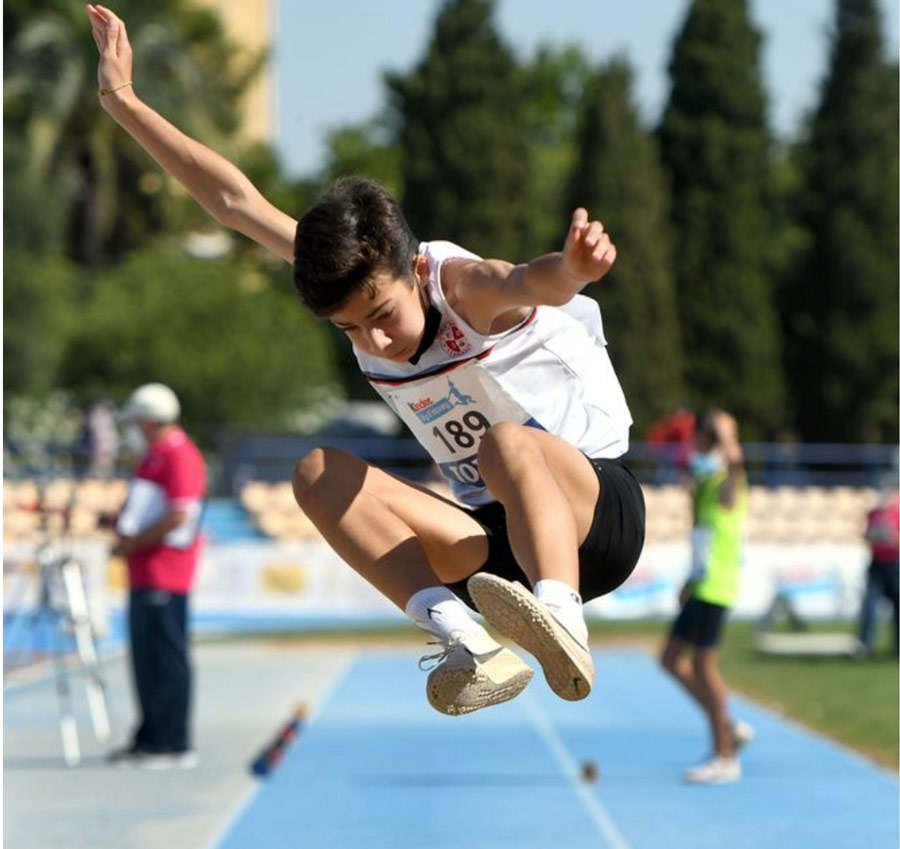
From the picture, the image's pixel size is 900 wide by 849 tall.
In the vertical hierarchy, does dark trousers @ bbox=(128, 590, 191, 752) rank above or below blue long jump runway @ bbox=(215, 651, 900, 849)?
above

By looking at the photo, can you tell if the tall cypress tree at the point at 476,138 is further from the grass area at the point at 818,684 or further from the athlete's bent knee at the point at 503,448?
the athlete's bent knee at the point at 503,448

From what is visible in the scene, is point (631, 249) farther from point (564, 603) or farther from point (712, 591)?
point (564, 603)

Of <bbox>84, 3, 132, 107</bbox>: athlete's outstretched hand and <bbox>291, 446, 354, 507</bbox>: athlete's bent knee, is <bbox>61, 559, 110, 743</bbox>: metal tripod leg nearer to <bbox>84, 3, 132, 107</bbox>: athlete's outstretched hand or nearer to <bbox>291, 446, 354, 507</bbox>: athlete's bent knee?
<bbox>84, 3, 132, 107</bbox>: athlete's outstretched hand

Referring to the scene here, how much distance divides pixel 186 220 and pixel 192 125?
380 cm

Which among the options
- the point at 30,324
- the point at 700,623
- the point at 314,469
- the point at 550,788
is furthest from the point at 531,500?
the point at 30,324

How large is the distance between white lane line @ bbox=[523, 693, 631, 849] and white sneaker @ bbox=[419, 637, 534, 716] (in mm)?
3619

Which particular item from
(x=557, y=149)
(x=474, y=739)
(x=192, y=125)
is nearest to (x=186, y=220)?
(x=192, y=125)

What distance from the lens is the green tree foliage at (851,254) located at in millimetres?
41750

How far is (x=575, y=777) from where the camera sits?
33.6 ft

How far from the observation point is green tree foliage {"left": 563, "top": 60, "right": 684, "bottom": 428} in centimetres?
3809

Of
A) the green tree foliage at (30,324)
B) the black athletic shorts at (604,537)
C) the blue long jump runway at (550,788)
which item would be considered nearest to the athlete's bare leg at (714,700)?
the blue long jump runway at (550,788)

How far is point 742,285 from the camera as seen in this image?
41.3m

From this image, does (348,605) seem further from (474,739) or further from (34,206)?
(34,206)

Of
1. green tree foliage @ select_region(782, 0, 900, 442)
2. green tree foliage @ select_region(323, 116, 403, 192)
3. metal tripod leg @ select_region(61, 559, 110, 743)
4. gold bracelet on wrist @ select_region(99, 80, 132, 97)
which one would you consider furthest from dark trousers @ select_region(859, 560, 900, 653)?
green tree foliage @ select_region(323, 116, 403, 192)
